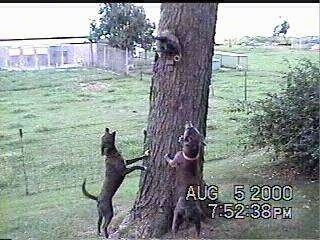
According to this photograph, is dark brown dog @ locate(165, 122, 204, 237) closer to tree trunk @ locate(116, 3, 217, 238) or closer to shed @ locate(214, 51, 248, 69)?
tree trunk @ locate(116, 3, 217, 238)

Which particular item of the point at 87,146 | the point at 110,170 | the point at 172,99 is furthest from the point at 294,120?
the point at 87,146

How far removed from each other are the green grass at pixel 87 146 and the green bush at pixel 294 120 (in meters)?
0.13

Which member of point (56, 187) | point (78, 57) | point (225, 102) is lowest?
point (56, 187)

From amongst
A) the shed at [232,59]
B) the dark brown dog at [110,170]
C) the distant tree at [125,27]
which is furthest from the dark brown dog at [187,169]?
the distant tree at [125,27]

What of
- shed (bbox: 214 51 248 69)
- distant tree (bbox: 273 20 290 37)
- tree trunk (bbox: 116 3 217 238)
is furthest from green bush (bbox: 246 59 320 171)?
shed (bbox: 214 51 248 69)

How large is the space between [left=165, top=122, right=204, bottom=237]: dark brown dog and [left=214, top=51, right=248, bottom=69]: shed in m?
2.85

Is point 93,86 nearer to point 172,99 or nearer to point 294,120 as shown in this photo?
point 294,120

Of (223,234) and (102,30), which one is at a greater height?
(102,30)

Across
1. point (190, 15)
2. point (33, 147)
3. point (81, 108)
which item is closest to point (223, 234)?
point (190, 15)

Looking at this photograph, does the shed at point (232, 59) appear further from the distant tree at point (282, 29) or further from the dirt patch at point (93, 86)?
the dirt patch at point (93, 86)

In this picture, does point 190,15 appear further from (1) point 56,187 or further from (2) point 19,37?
(1) point 56,187

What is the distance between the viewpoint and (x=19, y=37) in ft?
6.74

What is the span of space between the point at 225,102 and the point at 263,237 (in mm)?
2680

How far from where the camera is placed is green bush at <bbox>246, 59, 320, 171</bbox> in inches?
93.3
